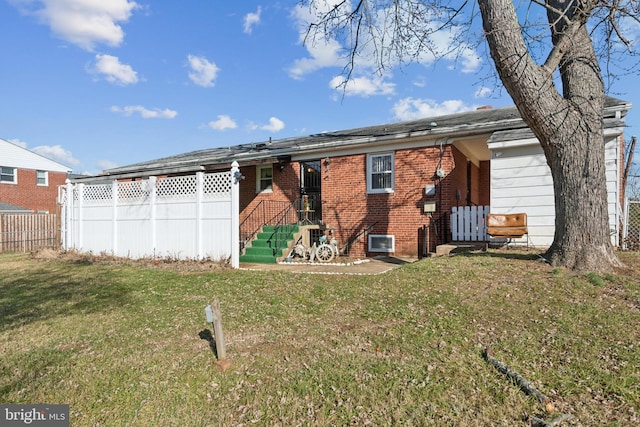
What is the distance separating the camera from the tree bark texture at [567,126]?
5777mm

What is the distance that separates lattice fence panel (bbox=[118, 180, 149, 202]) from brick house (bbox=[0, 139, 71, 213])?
2037 cm

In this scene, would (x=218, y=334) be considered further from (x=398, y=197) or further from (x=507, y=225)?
(x=398, y=197)

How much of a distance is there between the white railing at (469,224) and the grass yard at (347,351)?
363 centimetres

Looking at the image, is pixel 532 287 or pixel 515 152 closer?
pixel 532 287

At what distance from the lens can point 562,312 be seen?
456cm

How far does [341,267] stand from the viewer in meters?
9.15

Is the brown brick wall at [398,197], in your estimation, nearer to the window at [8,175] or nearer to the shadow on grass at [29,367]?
the shadow on grass at [29,367]

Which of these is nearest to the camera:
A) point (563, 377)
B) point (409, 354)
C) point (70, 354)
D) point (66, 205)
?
point (563, 377)

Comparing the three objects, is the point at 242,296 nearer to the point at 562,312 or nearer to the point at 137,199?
the point at 562,312

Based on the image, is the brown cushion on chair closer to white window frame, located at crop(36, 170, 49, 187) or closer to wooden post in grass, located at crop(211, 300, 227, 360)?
wooden post in grass, located at crop(211, 300, 227, 360)

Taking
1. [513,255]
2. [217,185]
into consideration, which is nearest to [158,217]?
[217,185]

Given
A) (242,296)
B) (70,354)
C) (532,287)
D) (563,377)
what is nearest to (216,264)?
(242,296)

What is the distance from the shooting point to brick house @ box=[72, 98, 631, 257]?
9.22 m

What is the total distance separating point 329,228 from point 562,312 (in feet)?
27.0
